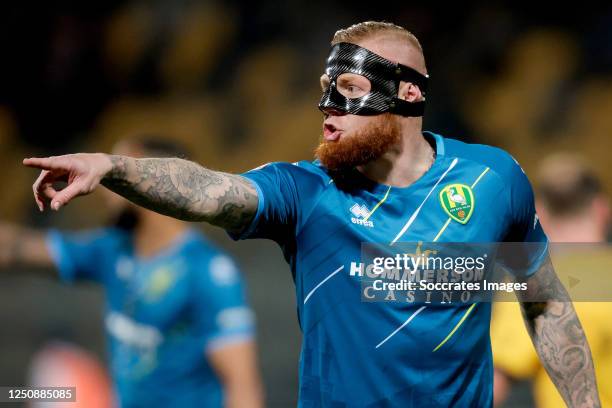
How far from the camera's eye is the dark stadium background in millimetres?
9477

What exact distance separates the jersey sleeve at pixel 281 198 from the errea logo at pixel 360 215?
0.42 ft

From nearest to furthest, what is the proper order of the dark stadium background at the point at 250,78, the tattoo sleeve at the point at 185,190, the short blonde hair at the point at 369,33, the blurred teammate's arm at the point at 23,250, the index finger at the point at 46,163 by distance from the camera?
the index finger at the point at 46,163 → the tattoo sleeve at the point at 185,190 → the short blonde hair at the point at 369,33 → the blurred teammate's arm at the point at 23,250 → the dark stadium background at the point at 250,78

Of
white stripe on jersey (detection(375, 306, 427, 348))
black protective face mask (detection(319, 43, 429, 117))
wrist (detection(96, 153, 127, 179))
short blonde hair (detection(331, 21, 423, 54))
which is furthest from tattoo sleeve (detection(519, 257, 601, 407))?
wrist (detection(96, 153, 127, 179))

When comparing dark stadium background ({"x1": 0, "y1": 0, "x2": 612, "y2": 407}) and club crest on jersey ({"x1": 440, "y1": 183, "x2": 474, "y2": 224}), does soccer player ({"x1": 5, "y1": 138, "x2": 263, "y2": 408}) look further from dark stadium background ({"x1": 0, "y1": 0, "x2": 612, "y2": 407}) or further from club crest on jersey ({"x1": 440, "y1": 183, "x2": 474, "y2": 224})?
dark stadium background ({"x1": 0, "y1": 0, "x2": 612, "y2": 407})

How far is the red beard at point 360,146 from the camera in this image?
306 cm

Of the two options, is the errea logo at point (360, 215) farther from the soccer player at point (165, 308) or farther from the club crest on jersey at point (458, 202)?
the soccer player at point (165, 308)

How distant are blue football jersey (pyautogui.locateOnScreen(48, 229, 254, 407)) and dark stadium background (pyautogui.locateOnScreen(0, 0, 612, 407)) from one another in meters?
4.16

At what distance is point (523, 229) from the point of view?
3.21 m

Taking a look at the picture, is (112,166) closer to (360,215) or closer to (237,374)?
(360,215)

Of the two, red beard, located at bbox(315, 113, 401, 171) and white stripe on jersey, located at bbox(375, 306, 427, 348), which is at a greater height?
red beard, located at bbox(315, 113, 401, 171)

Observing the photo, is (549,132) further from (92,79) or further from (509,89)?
(92,79)

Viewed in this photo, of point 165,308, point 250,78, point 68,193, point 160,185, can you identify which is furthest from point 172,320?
point 250,78
